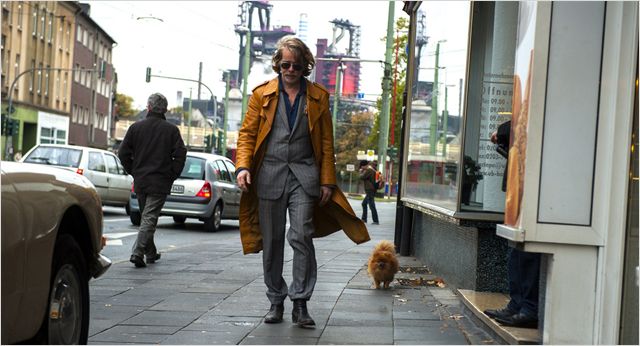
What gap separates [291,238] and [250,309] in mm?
910

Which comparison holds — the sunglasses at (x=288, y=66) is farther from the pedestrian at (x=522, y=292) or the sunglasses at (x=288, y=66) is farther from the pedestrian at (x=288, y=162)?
the pedestrian at (x=522, y=292)

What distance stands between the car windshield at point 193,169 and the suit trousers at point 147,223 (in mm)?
8790

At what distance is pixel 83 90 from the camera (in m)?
82.5

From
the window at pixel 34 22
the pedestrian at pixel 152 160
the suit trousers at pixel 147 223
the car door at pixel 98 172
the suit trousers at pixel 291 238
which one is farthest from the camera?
the window at pixel 34 22

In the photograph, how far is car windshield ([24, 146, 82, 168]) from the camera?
23438 millimetres

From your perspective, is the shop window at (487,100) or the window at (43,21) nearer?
the shop window at (487,100)

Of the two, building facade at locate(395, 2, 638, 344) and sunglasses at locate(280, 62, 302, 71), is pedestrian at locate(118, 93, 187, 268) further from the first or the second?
building facade at locate(395, 2, 638, 344)

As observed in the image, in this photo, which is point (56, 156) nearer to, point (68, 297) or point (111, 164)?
point (111, 164)

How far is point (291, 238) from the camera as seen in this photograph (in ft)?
23.2

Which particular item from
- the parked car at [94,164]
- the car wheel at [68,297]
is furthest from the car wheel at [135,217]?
the car wheel at [68,297]

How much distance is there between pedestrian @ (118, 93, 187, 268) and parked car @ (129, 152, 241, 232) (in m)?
8.29

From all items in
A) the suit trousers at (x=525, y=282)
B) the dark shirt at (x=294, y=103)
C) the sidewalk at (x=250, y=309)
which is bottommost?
the sidewalk at (x=250, y=309)

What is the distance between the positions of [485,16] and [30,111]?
59.8 meters

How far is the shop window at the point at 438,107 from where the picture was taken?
9.30 meters
